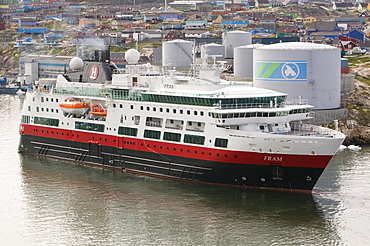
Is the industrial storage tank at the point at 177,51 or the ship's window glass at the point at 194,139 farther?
the industrial storage tank at the point at 177,51

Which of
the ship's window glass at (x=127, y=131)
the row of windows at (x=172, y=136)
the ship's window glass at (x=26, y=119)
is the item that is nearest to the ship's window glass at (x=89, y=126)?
the ship's window glass at (x=127, y=131)

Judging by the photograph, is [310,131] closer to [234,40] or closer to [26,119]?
[26,119]

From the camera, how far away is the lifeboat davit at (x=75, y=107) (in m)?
44.4

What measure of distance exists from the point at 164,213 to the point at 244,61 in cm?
3353

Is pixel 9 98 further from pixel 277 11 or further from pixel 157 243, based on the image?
pixel 277 11

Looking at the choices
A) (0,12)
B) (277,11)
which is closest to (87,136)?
(0,12)

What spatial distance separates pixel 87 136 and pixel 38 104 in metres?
5.95

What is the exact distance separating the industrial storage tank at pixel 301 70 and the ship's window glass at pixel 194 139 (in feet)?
56.7

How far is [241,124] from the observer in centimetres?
3672

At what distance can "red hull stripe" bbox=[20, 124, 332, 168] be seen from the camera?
115 feet

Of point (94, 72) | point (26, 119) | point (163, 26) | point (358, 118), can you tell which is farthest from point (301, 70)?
point (163, 26)

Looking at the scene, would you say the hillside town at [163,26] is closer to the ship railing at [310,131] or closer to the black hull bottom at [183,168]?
the ship railing at [310,131]

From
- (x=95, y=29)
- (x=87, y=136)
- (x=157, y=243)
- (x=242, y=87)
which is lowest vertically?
(x=157, y=243)

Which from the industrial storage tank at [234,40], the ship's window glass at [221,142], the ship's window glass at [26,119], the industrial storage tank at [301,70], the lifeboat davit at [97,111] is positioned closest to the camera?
the ship's window glass at [221,142]
